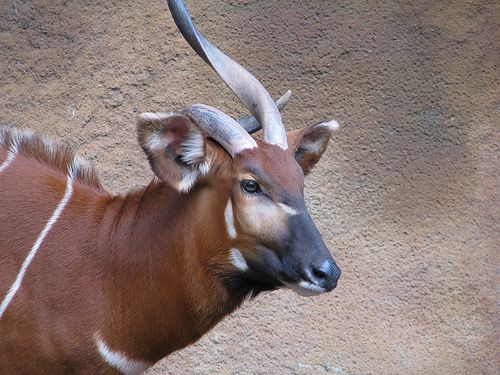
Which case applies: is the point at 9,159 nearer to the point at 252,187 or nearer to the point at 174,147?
the point at 174,147

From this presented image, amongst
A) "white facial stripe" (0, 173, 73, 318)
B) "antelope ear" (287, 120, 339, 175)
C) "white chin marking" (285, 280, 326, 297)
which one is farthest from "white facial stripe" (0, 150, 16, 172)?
"white chin marking" (285, 280, 326, 297)

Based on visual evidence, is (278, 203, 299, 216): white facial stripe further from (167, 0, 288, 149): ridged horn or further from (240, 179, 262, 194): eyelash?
(167, 0, 288, 149): ridged horn

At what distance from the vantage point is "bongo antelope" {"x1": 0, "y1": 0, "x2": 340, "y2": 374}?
114 inches

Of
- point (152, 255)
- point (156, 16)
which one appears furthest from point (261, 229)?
point (156, 16)

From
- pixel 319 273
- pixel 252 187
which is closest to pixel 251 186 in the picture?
pixel 252 187

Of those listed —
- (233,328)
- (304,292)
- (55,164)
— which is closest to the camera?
(304,292)

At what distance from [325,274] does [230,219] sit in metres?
0.41

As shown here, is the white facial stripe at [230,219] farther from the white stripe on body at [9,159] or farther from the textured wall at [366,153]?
the textured wall at [366,153]

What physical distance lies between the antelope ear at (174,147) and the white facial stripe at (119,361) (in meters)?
0.69

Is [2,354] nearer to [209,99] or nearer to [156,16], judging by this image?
[209,99]

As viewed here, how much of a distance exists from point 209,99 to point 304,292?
1.93m

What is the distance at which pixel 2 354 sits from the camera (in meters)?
3.14

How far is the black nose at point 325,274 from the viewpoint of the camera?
9.03 feet

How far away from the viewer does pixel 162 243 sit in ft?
10.2
